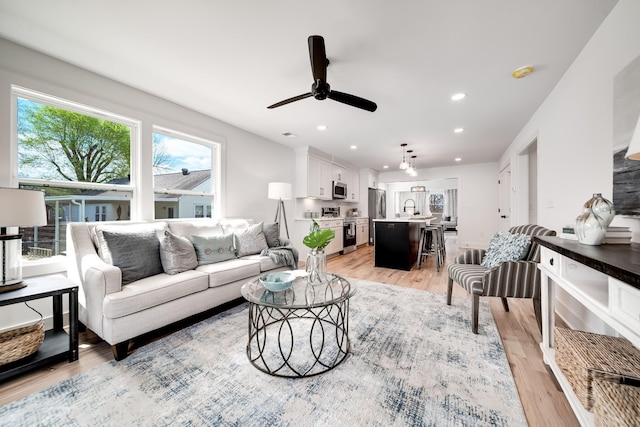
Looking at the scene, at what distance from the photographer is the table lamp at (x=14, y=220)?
1.56 m

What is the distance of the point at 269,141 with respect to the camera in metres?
4.57

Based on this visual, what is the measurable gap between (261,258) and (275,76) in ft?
6.49

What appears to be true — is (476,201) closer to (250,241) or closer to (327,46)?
(250,241)

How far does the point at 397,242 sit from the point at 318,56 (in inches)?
127

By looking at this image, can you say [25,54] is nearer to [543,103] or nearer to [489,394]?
[489,394]

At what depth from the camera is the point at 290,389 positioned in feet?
4.74

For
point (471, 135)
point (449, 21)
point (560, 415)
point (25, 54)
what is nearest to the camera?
point (560, 415)

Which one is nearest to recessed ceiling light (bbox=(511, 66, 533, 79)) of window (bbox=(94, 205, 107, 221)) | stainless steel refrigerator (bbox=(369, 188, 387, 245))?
window (bbox=(94, 205, 107, 221))

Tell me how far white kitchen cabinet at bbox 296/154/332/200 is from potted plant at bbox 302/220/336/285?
3.18m

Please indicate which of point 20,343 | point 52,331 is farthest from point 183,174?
point 20,343

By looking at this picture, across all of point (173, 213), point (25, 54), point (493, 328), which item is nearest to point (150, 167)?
point (173, 213)

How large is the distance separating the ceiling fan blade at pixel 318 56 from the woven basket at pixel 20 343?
2.67 m

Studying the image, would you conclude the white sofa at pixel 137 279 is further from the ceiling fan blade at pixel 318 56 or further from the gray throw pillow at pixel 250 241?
the ceiling fan blade at pixel 318 56

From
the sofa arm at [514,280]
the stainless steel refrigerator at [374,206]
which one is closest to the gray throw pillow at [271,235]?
the sofa arm at [514,280]
